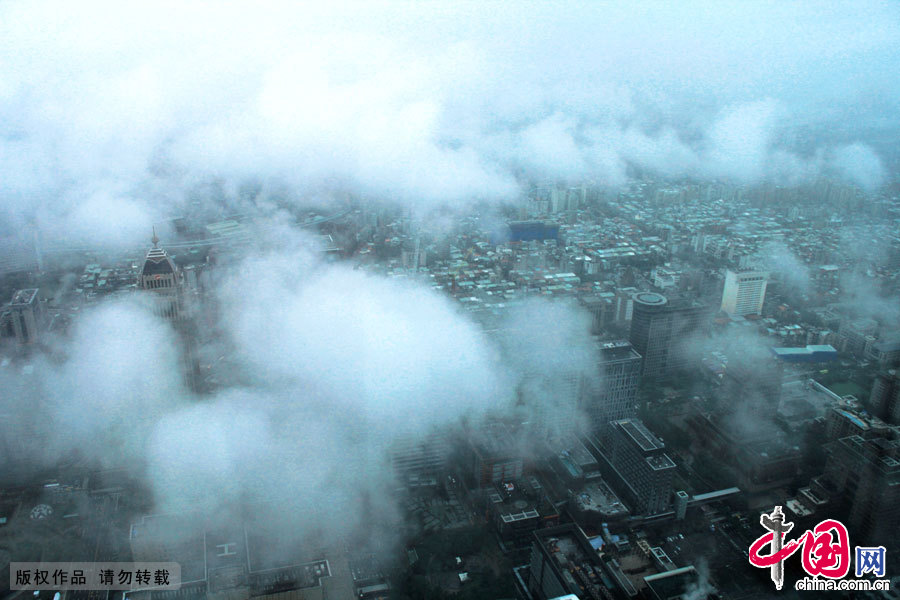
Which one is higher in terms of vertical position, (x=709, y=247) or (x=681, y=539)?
(x=709, y=247)

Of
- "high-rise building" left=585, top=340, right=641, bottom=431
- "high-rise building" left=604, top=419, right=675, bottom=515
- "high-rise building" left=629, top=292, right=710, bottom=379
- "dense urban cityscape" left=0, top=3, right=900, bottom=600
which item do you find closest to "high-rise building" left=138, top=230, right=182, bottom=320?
"dense urban cityscape" left=0, top=3, right=900, bottom=600

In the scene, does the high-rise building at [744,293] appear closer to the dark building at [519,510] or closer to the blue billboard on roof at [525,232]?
the blue billboard on roof at [525,232]

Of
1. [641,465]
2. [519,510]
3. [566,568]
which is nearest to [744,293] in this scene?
[641,465]

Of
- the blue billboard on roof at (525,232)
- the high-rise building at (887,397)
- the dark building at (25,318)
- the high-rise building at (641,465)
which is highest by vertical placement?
the blue billboard on roof at (525,232)

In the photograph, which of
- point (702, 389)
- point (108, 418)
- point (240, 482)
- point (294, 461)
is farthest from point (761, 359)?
point (108, 418)

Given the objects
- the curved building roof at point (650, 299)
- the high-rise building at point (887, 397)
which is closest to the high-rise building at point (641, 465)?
the curved building roof at point (650, 299)

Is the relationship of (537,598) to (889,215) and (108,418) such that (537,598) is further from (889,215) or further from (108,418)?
(889,215)

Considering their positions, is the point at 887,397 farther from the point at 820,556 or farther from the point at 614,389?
the point at 820,556
